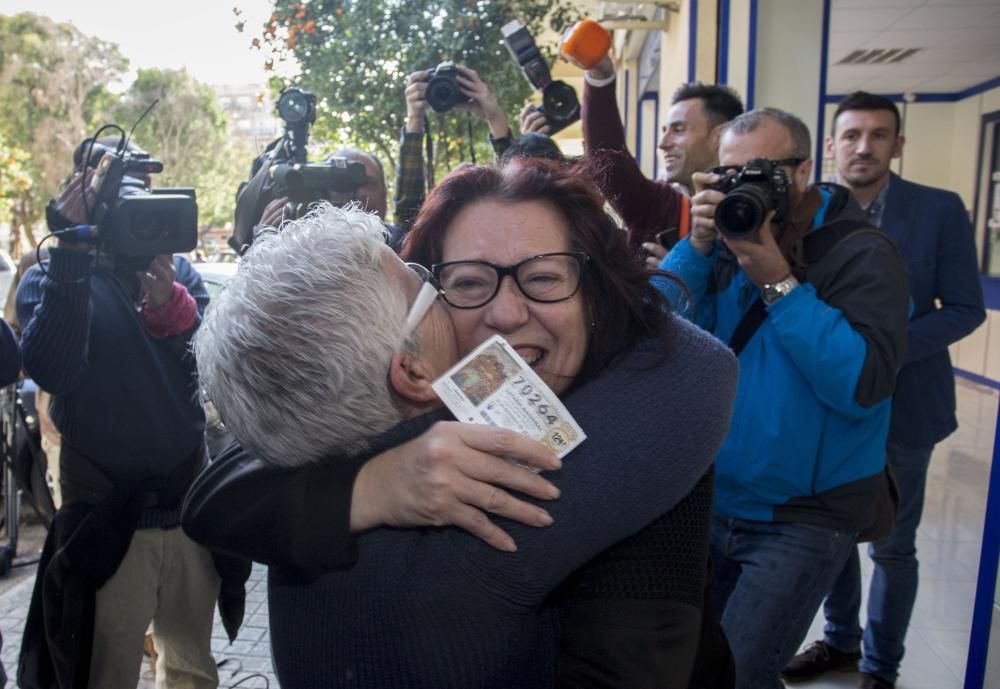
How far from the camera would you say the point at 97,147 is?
2557mm

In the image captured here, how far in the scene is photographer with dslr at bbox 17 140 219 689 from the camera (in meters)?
2.33

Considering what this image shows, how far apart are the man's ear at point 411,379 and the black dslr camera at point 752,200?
110cm

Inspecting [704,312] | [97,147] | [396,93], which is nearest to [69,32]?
[396,93]

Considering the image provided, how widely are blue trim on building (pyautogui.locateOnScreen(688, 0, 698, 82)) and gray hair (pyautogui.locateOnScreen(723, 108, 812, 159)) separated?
3.25 m

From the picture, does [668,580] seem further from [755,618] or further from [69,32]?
[69,32]

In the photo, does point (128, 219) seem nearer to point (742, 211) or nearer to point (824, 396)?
point (742, 211)

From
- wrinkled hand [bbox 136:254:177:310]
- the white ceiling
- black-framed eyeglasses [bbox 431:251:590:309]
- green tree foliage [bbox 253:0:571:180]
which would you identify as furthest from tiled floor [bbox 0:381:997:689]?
the white ceiling

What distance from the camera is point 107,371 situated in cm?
247

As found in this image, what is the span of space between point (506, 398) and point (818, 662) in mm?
2704

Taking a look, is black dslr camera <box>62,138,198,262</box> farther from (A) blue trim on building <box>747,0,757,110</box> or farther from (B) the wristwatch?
(A) blue trim on building <box>747,0,757,110</box>

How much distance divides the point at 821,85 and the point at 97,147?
3266 millimetres

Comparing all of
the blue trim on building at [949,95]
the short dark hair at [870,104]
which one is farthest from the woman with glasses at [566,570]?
the blue trim on building at [949,95]

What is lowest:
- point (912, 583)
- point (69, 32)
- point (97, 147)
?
point (912, 583)

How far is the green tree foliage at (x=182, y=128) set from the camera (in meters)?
19.5
